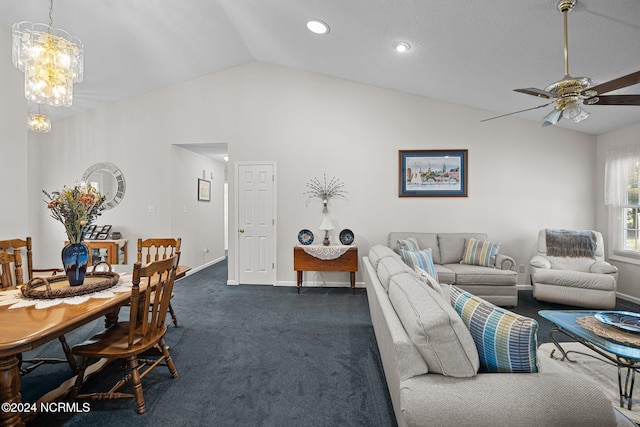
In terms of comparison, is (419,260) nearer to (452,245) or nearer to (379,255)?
(379,255)

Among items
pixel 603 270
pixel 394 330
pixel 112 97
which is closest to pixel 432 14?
pixel 394 330

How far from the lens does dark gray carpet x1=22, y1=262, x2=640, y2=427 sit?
5.53 ft

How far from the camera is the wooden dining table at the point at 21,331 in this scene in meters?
1.22

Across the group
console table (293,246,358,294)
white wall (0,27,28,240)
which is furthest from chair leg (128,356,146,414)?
console table (293,246,358,294)

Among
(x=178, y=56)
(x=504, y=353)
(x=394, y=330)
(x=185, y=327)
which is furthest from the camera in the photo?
(x=178, y=56)

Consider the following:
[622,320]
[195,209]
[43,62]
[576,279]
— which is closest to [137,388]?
[43,62]

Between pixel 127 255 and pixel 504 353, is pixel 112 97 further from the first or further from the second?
pixel 504 353

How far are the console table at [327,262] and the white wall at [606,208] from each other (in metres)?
3.52

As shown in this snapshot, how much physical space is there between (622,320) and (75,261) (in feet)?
11.7

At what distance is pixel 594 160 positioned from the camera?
4281mm

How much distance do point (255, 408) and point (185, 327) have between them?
60.2 inches

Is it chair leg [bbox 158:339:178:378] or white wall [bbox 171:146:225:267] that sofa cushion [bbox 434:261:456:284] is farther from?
white wall [bbox 171:146:225:267]

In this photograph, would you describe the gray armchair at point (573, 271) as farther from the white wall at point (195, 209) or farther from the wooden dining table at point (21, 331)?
the white wall at point (195, 209)

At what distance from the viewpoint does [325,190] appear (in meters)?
4.53
